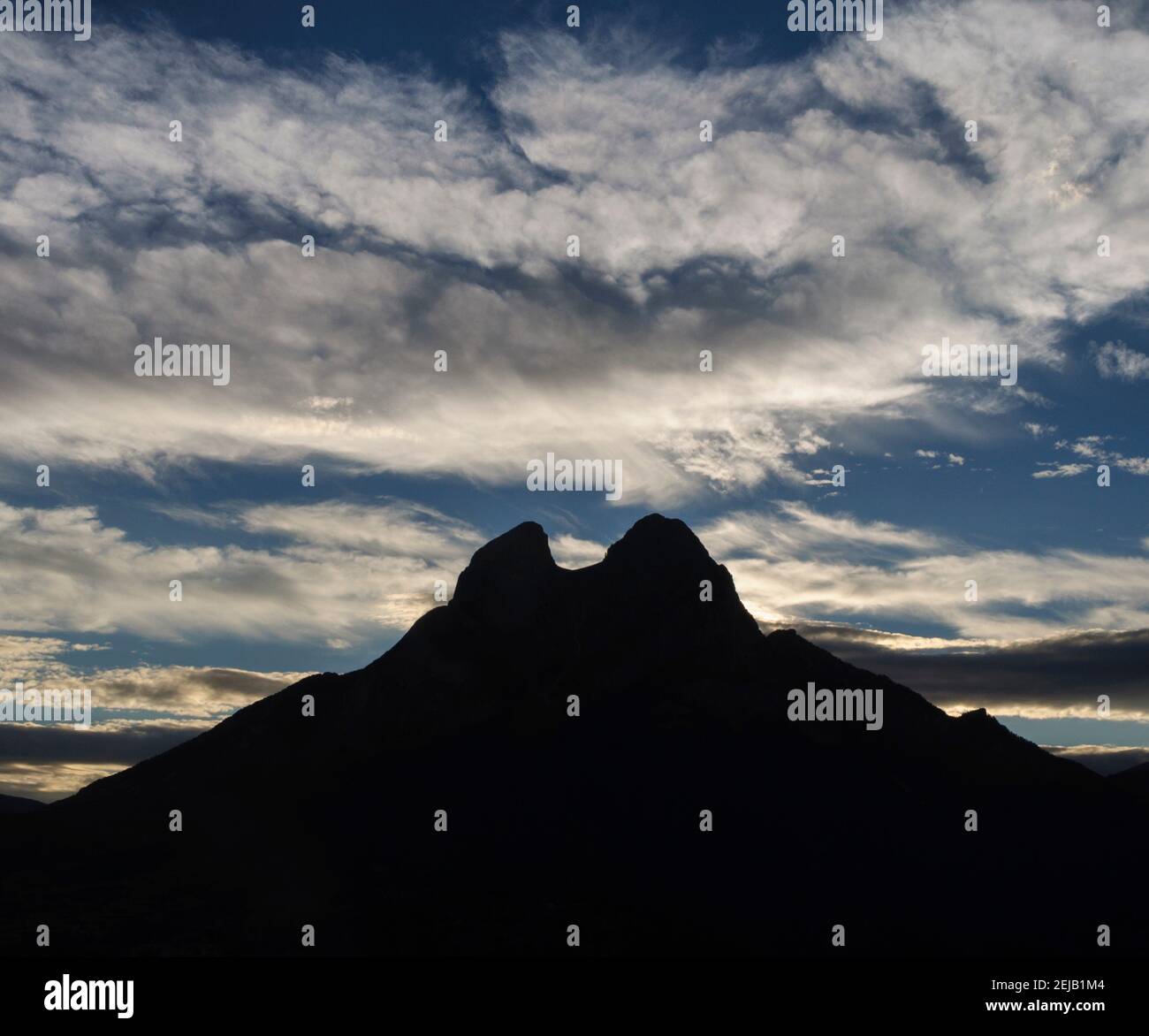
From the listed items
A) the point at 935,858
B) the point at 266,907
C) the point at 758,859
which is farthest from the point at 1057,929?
the point at 266,907

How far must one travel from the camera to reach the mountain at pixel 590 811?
126812mm

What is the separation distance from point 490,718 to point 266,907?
50.6m

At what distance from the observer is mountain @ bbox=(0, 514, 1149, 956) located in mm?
126812

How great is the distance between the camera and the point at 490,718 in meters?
169

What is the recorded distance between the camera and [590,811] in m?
149

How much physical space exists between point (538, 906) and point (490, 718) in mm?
43242
